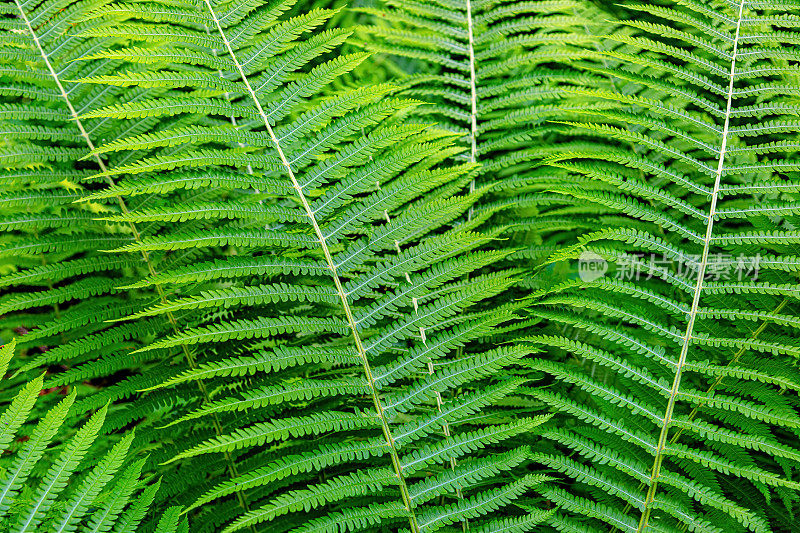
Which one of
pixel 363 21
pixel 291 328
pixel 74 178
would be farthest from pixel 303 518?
pixel 363 21

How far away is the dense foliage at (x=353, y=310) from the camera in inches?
49.0

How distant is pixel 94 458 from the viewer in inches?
61.7

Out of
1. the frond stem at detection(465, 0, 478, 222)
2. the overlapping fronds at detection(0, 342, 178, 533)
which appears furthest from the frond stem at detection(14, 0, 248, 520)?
the frond stem at detection(465, 0, 478, 222)

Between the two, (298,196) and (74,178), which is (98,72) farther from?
(298,196)

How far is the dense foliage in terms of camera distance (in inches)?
49.0

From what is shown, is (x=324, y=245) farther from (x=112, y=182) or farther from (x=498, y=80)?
(x=498, y=80)

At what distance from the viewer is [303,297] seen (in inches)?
51.9

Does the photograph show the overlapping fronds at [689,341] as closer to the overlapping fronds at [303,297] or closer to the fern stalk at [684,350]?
the fern stalk at [684,350]

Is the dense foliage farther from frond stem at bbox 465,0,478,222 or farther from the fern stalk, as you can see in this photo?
frond stem at bbox 465,0,478,222

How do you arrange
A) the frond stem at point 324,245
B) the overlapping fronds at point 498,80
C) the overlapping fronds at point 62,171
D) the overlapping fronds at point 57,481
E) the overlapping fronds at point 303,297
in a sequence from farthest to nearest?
the overlapping fronds at point 498,80
the overlapping fronds at point 62,171
the frond stem at point 324,245
the overlapping fronds at point 303,297
the overlapping fronds at point 57,481

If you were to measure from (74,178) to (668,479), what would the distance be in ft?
5.61

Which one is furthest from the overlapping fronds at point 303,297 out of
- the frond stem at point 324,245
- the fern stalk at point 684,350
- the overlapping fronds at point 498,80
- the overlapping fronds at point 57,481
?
the overlapping fronds at point 498,80

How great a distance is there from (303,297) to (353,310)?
14 cm

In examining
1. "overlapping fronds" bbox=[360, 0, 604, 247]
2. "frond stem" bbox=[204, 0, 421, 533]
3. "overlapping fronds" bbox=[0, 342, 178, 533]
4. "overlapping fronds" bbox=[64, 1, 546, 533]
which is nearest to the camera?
"overlapping fronds" bbox=[0, 342, 178, 533]
